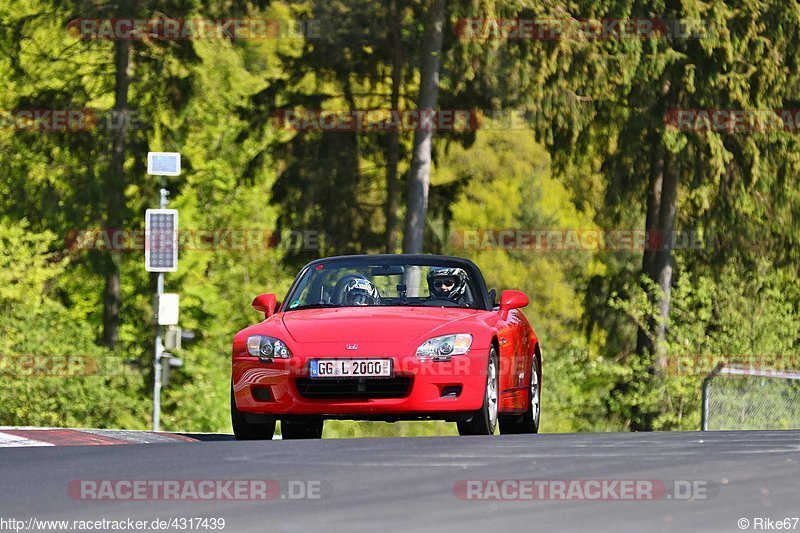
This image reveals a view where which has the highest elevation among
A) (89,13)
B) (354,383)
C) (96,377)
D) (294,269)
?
(89,13)

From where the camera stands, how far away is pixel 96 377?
4475 centimetres

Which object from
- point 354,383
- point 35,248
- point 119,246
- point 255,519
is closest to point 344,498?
point 255,519

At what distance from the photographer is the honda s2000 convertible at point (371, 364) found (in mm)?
13586

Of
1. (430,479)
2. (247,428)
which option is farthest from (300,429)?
(430,479)

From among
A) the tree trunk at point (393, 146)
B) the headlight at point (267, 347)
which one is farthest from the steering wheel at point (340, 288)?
the tree trunk at point (393, 146)

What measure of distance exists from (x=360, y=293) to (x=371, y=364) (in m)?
1.62

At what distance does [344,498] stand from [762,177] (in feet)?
99.1

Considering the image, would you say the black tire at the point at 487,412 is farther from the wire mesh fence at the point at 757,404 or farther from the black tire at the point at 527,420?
the wire mesh fence at the point at 757,404

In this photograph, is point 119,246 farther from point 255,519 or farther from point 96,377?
point 255,519

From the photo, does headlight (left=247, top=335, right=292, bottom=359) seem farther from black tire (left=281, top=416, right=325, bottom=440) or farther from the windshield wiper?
black tire (left=281, top=416, right=325, bottom=440)

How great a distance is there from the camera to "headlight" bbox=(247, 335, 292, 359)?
45.2 ft

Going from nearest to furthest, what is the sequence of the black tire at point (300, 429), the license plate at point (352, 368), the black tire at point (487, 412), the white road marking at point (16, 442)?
the white road marking at point (16, 442), the license plate at point (352, 368), the black tire at point (487, 412), the black tire at point (300, 429)

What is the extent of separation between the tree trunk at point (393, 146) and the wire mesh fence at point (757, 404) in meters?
13.1

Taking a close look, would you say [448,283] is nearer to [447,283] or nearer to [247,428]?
[447,283]
